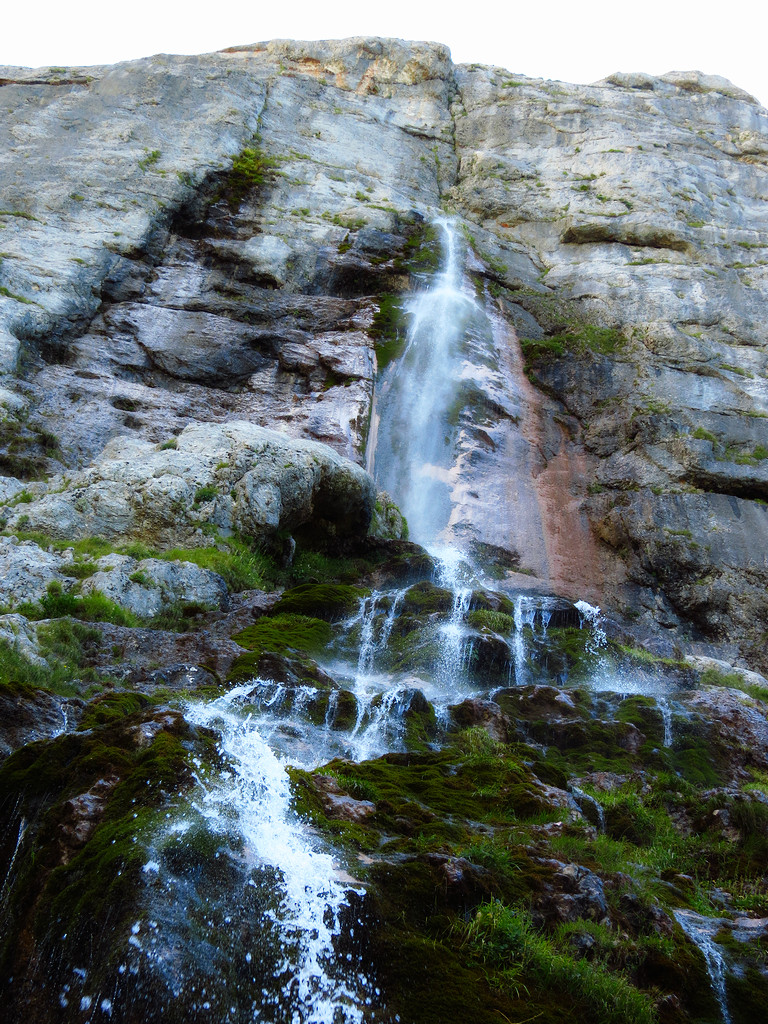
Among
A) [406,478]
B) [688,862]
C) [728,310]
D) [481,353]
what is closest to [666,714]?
[688,862]

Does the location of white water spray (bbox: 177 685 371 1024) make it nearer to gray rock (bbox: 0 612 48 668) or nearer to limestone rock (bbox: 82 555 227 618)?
gray rock (bbox: 0 612 48 668)

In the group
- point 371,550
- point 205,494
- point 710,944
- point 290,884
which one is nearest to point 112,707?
point 290,884

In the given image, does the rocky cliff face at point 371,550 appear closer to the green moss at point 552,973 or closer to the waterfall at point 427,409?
the green moss at point 552,973

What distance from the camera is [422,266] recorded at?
2655cm

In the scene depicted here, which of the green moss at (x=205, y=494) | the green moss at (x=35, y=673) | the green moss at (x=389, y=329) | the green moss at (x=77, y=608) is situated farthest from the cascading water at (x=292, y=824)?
the green moss at (x=389, y=329)

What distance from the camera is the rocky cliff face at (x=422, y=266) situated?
19109 millimetres

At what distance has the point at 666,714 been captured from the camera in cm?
1128

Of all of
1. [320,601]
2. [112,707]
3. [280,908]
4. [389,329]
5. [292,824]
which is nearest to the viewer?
[280,908]

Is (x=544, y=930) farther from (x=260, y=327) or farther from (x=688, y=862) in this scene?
(x=260, y=327)

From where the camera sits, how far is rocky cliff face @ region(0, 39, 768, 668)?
1911 cm

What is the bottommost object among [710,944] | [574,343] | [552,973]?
[710,944]

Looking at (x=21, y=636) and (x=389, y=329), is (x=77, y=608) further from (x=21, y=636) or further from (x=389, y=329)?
(x=389, y=329)

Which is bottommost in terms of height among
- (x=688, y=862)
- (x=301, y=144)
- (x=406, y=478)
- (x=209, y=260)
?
(x=688, y=862)

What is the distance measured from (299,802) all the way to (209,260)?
21.7m
